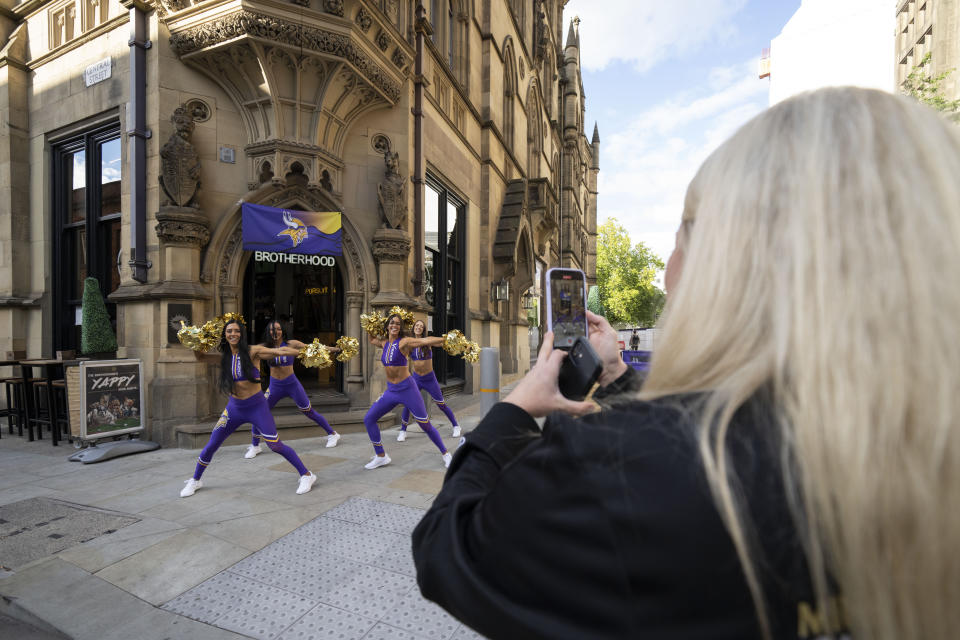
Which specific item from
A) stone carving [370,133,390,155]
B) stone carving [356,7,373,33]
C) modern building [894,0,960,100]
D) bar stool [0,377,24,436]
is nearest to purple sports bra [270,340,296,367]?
stone carving [370,133,390,155]

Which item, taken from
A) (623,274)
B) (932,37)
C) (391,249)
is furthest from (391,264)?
(623,274)

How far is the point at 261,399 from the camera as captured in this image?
544 centimetres

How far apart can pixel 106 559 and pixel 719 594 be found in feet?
15.2

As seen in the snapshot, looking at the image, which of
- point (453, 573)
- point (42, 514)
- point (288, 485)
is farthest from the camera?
point (288, 485)

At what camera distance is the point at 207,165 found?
7.71 meters

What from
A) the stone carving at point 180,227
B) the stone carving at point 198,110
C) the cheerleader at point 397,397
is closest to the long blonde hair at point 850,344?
the cheerleader at point 397,397

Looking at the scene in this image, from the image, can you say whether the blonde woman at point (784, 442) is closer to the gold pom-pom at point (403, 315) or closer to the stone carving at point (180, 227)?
the gold pom-pom at point (403, 315)

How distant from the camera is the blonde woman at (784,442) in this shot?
53 centimetres

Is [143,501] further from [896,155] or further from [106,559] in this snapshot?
[896,155]

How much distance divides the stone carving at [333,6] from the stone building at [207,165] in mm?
23

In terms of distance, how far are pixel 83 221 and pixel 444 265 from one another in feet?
24.5

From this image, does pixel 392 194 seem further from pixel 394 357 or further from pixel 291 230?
pixel 394 357

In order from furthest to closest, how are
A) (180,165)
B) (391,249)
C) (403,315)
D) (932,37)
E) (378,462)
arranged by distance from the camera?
(932,37), (391,249), (180,165), (403,315), (378,462)

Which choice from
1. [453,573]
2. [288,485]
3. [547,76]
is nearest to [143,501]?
[288,485]
